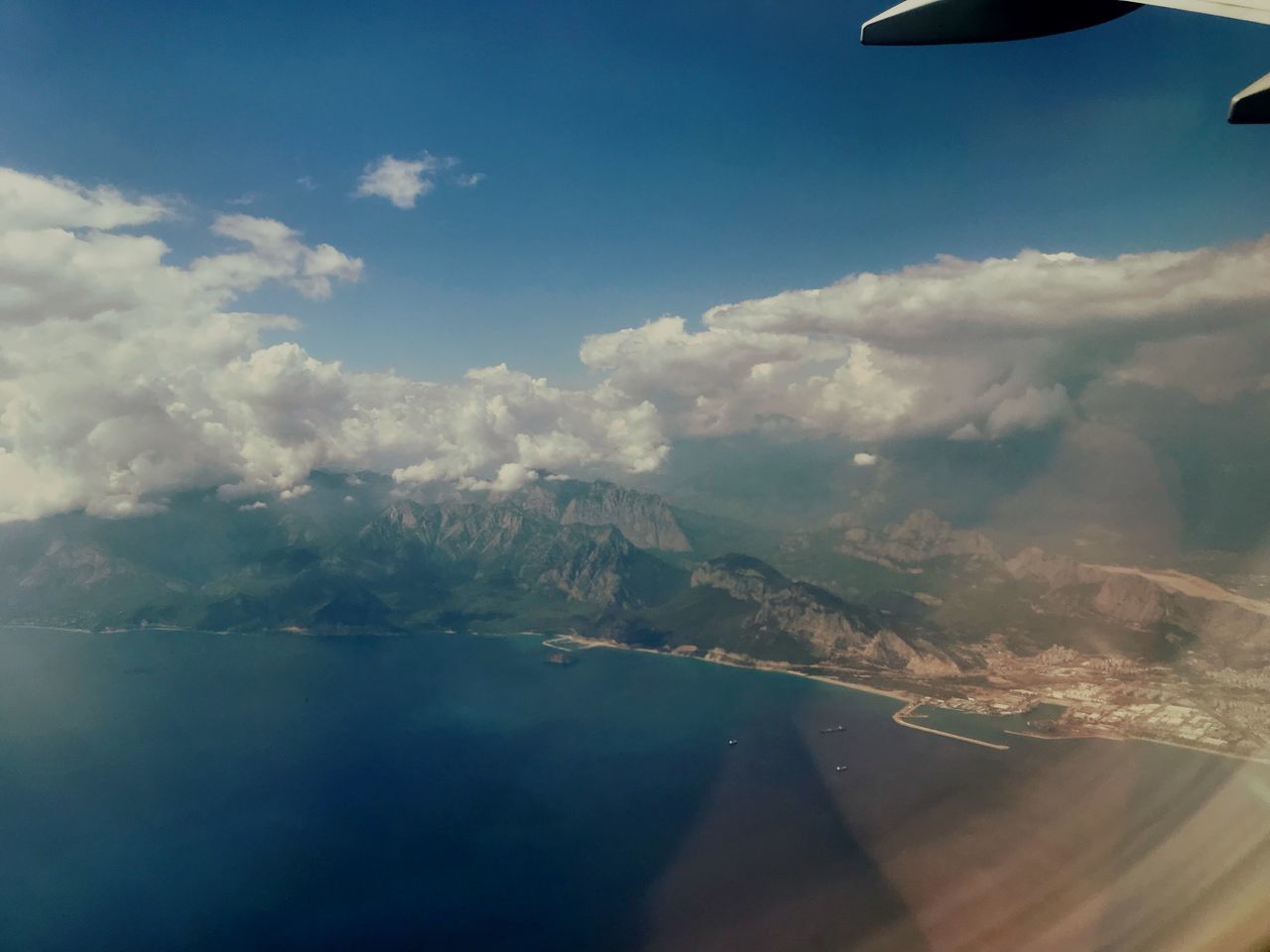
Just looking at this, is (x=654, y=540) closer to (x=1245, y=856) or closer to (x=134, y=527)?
(x=134, y=527)

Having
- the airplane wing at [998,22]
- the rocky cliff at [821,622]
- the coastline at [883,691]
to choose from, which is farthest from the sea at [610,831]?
the rocky cliff at [821,622]

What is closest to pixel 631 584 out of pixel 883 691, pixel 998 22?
pixel 883 691

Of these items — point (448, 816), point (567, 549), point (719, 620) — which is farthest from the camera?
point (567, 549)

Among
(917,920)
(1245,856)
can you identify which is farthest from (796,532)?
(1245,856)

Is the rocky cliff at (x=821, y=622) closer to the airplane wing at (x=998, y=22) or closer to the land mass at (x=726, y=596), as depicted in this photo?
the land mass at (x=726, y=596)

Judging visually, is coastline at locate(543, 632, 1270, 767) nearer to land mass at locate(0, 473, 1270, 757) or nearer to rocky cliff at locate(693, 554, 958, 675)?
land mass at locate(0, 473, 1270, 757)

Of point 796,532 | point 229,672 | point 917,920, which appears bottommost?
point 229,672
